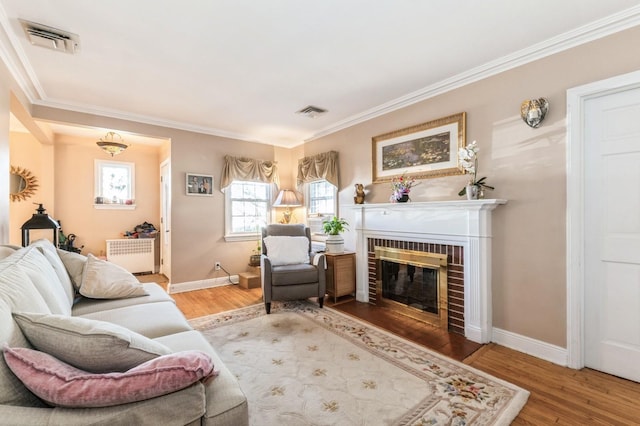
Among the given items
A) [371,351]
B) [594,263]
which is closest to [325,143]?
[371,351]

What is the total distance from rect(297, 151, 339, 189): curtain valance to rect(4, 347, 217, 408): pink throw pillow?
144 inches

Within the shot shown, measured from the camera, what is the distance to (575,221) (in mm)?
2209

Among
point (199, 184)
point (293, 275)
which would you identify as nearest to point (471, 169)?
point (293, 275)

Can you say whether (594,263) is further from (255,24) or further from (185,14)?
(185,14)

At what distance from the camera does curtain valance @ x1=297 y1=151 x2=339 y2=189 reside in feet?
14.4

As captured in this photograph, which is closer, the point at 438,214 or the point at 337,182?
the point at 438,214

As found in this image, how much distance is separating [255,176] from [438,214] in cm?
318

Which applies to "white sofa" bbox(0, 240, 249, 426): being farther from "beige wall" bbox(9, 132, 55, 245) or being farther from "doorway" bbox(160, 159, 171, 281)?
"beige wall" bbox(9, 132, 55, 245)

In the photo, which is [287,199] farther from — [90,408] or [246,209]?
[90,408]

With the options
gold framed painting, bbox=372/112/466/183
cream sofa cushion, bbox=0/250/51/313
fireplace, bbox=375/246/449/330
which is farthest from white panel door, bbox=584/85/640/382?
cream sofa cushion, bbox=0/250/51/313

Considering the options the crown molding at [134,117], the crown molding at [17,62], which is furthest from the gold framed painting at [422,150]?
the crown molding at [17,62]

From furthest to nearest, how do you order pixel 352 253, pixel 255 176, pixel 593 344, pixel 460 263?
pixel 255 176, pixel 352 253, pixel 460 263, pixel 593 344

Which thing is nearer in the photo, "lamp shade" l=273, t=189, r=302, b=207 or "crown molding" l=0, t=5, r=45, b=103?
"crown molding" l=0, t=5, r=45, b=103

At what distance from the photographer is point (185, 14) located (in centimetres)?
200
